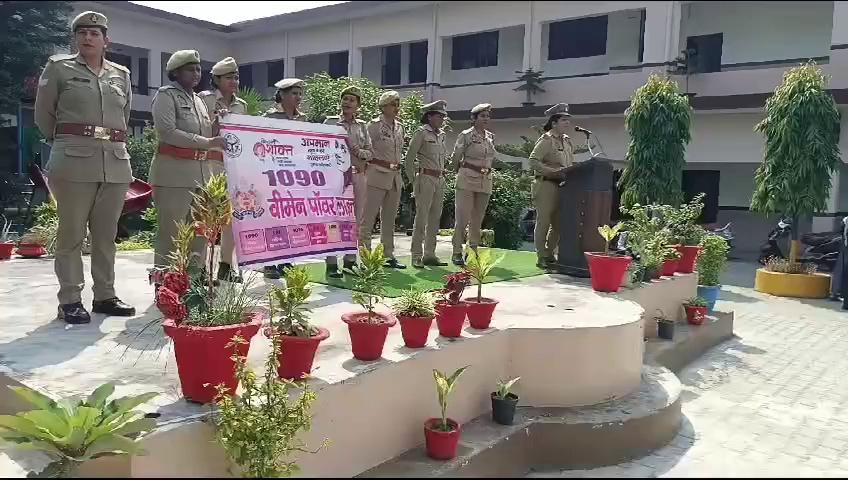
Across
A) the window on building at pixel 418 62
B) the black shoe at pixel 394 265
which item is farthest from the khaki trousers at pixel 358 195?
the window on building at pixel 418 62

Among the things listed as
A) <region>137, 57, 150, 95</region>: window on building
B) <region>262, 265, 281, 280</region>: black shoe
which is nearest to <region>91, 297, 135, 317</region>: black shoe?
<region>262, 265, 281, 280</region>: black shoe

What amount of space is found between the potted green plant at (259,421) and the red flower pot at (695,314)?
16.2ft

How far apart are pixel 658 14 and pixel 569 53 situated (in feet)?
10.4

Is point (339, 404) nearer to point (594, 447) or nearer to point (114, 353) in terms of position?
point (114, 353)

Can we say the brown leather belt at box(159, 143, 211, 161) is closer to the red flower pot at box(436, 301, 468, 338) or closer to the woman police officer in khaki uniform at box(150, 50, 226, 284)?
the woman police officer in khaki uniform at box(150, 50, 226, 284)

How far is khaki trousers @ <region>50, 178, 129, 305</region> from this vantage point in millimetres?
3670

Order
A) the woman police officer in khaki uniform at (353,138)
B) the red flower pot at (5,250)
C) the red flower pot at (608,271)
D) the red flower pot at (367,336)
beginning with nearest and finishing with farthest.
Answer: the red flower pot at (367,336), the red flower pot at (608,271), the woman police officer in khaki uniform at (353,138), the red flower pot at (5,250)

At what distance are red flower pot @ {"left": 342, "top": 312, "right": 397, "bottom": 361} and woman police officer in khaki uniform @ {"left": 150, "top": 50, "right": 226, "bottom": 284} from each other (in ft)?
5.38

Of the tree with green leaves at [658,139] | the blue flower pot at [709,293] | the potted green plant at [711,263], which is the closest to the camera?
the blue flower pot at [709,293]

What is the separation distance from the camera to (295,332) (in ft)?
8.84

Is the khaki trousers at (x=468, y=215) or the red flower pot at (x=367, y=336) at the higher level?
the khaki trousers at (x=468, y=215)

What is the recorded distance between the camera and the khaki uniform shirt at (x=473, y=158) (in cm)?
651

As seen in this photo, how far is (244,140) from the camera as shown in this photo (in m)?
4.17

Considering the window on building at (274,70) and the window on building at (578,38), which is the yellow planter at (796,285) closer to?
the window on building at (578,38)
